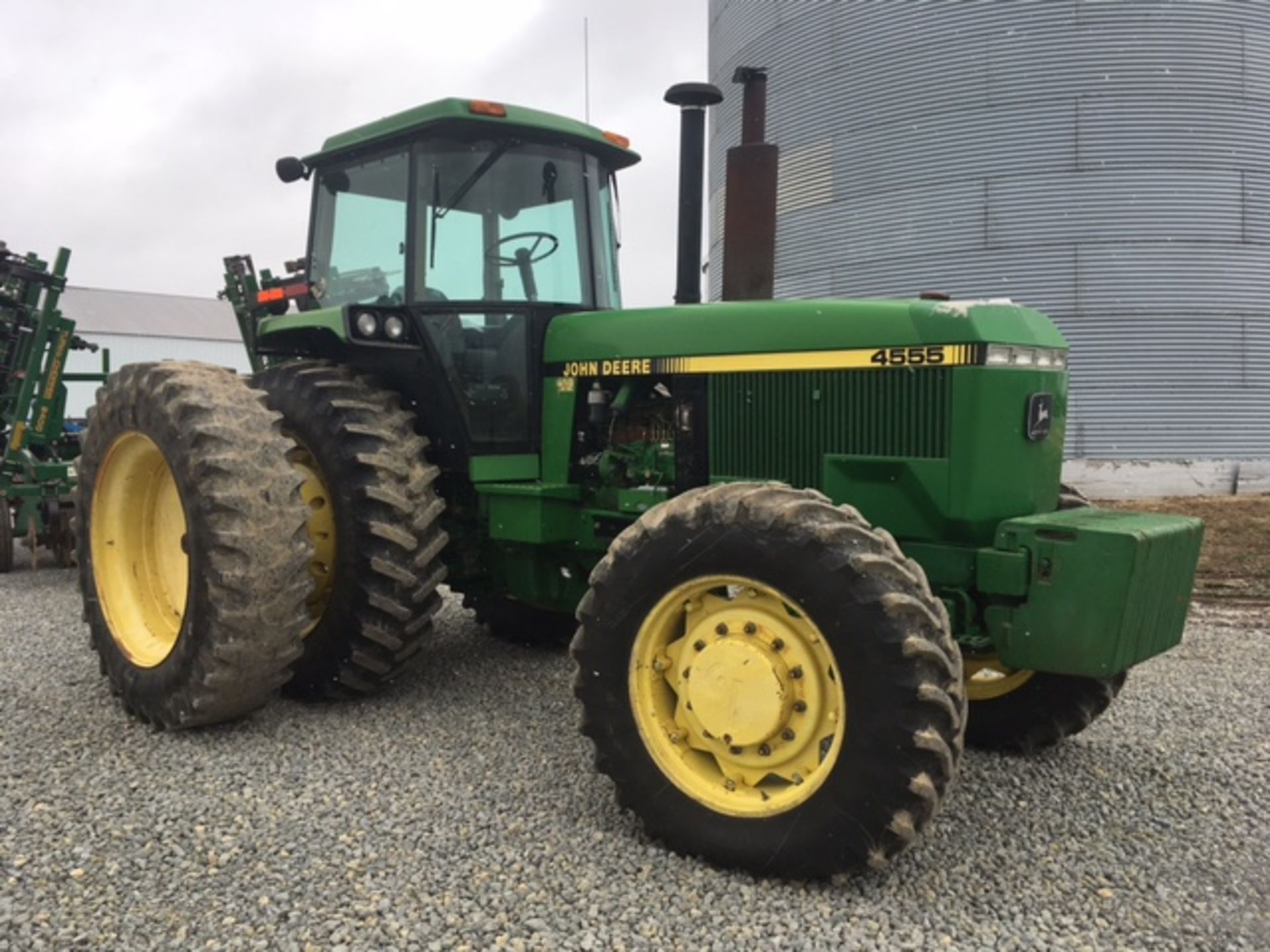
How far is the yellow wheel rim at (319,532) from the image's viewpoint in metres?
4.55

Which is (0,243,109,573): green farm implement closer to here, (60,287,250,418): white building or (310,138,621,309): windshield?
(310,138,621,309): windshield

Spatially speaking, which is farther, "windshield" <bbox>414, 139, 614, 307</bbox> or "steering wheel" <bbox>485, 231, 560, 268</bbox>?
"steering wheel" <bbox>485, 231, 560, 268</bbox>

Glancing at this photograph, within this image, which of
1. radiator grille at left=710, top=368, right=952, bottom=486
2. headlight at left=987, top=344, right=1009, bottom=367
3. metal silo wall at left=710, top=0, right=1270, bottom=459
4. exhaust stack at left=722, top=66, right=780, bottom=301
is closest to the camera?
headlight at left=987, top=344, right=1009, bottom=367

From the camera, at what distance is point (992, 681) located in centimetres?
414

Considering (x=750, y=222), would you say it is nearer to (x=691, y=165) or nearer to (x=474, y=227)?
(x=691, y=165)

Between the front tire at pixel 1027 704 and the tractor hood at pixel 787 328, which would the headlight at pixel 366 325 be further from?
the front tire at pixel 1027 704

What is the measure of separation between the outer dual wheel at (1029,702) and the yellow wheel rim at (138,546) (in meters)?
3.33

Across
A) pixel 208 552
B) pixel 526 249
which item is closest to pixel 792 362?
pixel 526 249

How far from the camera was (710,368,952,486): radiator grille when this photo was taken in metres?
3.59

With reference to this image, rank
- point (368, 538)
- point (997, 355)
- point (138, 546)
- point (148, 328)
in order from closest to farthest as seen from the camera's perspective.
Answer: point (997, 355)
point (368, 538)
point (138, 546)
point (148, 328)

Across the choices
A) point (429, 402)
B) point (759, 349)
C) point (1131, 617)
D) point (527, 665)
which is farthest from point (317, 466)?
point (1131, 617)

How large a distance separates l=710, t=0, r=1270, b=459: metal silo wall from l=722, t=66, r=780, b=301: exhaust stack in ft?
25.1

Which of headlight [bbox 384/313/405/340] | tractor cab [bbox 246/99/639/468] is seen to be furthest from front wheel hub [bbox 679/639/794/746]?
headlight [bbox 384/313/405/340]

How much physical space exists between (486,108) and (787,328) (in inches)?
64.7
